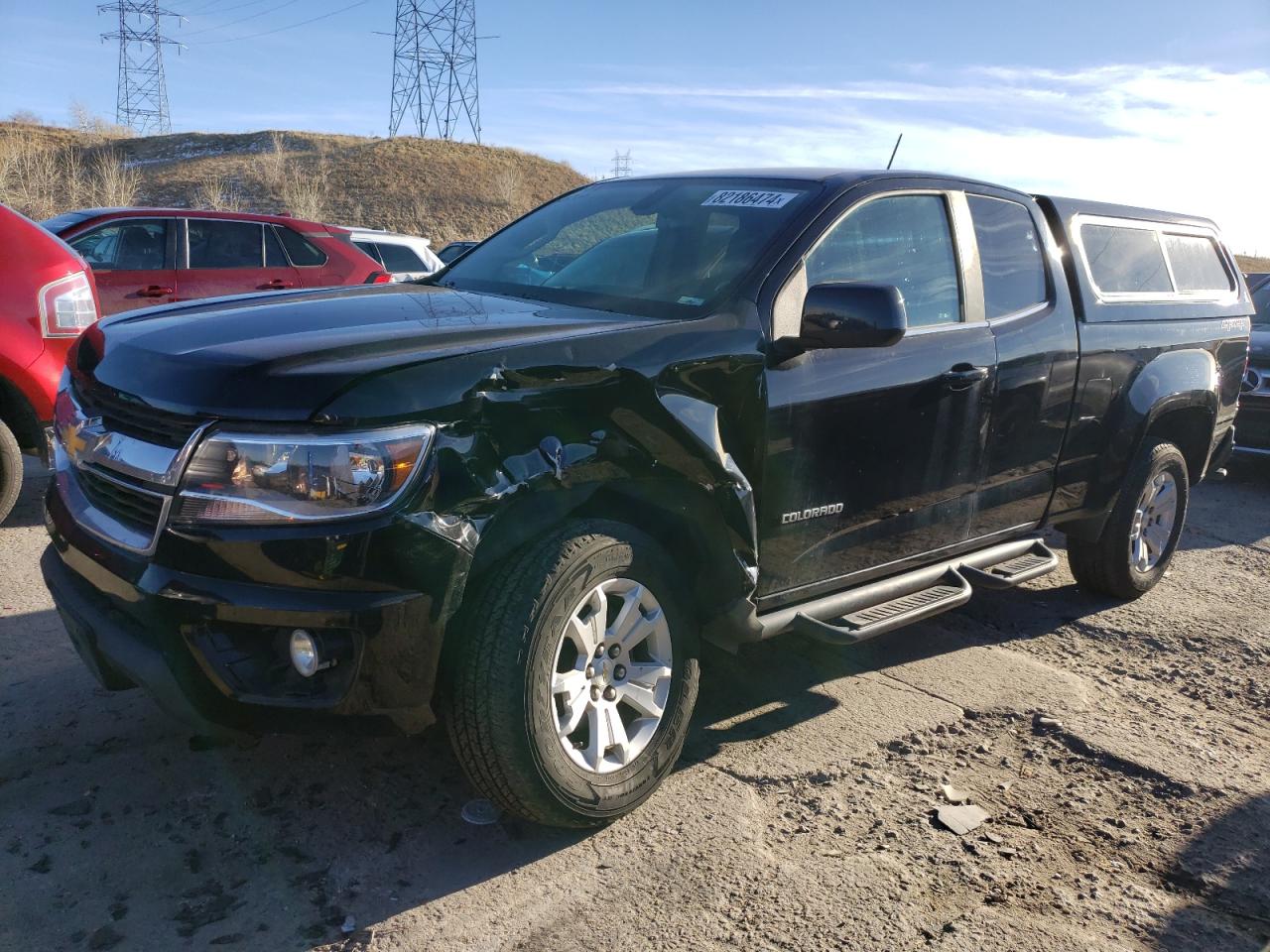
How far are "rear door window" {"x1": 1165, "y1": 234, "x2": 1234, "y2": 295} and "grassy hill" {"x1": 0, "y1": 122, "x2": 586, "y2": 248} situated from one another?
36119 millimetres

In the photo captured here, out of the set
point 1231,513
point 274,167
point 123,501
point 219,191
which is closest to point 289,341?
point 123,501

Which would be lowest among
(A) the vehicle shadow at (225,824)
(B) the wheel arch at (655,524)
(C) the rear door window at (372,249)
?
(A) the vehicle shadow at (225,824)

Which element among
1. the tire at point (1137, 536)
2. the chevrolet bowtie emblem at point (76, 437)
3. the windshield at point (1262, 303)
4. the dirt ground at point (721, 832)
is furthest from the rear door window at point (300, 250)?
the windshield at point (1262, 303)

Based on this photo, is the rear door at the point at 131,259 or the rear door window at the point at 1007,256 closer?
the rear door window at the point at 1007,256

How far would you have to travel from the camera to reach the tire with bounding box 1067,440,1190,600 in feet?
16.4

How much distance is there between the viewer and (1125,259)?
4938 millimetres

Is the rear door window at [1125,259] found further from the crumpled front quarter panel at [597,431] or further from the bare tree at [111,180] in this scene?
the bare tree at [111,180]

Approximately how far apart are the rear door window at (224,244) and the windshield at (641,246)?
206 inches

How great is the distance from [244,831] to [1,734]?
102cm

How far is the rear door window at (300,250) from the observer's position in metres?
9.09

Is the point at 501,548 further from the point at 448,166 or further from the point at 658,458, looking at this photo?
the point at 448,166

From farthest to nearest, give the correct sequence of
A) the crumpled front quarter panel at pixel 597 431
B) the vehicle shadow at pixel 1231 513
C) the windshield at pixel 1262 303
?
the windshield at pixel 1262 303, the vehicle shadow at pixel 1231 513, the crumpled front quarter panel at pixel 597 431

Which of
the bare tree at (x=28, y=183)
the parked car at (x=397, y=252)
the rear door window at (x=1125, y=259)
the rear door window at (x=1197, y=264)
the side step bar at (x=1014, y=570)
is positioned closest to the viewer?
the side step bar at (x=1014, y=570)

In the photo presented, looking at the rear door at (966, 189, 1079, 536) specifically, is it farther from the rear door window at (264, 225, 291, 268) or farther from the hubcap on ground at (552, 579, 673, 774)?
the rear door window at (264, 225, 291, 268)
